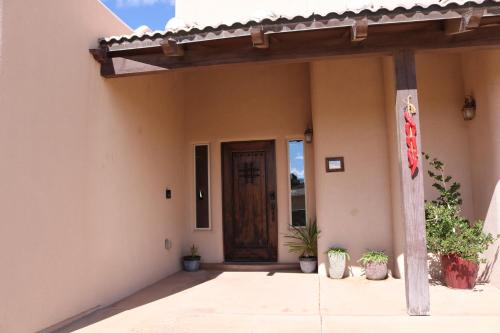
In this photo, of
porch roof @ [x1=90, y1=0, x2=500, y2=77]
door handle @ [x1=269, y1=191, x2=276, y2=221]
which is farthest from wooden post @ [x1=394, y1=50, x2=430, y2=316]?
door handle @ [x1=269, y1=191, x2=276, y2=221]

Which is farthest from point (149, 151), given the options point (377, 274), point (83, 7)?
point (377, 274)

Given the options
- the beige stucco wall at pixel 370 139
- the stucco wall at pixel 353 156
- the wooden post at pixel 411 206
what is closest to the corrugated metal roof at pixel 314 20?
the wooden post at pixel 411 206

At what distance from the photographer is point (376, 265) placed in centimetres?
601

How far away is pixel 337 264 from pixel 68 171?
162 inches

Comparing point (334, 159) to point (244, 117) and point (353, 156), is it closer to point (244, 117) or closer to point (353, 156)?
point (353, 156)

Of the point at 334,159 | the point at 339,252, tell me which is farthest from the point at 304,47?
the point at 339,252

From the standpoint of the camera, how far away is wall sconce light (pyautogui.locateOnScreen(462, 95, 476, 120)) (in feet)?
19.0

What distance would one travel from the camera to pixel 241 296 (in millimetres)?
5426

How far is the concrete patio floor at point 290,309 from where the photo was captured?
411cm

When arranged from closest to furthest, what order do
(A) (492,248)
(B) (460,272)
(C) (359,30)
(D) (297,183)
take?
(C) (359,30) < (B) (460,272) < (A) (492,248) < (D) (297,183)

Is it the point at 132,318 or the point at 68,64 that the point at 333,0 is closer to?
the point at 68,64

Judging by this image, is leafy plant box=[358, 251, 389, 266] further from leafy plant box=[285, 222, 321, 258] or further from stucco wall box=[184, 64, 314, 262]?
stucco wall box=[184, 64, 314, 262]

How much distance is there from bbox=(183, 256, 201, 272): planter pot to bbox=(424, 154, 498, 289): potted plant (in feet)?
13.1

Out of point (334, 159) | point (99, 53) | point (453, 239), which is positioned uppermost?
point (99, 53)
